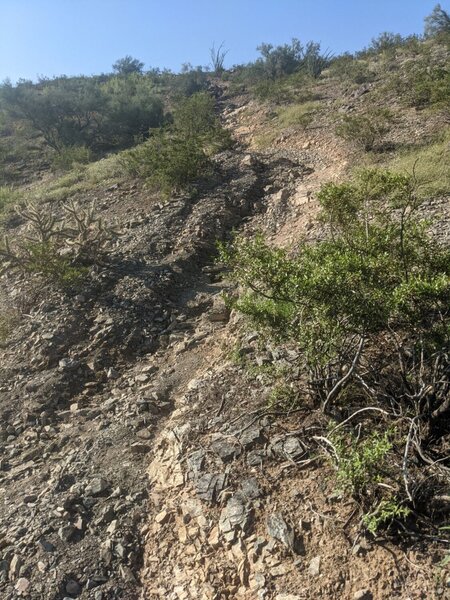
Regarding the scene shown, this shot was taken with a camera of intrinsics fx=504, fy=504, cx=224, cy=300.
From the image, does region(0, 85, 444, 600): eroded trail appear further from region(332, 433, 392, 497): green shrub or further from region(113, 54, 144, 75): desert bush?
region(113, 54, 144, 75): desert bush

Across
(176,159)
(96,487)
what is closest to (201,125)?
(176,159)

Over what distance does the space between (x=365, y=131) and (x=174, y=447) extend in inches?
314

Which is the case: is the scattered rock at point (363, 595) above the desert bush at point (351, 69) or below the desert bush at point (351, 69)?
below

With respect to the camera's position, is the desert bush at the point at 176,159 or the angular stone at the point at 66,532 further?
the desert bush at the point at 176,159

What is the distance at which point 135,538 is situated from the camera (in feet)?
11.6

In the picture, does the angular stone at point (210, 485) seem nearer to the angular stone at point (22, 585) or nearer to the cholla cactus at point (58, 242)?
the angular stone at point (22, 585)

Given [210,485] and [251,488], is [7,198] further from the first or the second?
[251,488]

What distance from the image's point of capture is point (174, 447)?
4.07 m

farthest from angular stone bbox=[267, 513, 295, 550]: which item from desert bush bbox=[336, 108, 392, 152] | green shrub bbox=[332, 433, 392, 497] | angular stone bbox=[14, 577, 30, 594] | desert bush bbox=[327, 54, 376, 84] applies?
desert bush bbox=[327, 54, 376, 84]

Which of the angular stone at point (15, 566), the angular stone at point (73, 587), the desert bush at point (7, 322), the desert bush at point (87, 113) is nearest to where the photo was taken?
the angular stone at point (73, 587)

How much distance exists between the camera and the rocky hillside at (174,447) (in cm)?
303

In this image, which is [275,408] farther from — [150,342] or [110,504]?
[150,342]

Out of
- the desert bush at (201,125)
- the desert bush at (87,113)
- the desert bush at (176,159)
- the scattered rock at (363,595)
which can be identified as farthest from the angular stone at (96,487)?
the desert bush at (87,113)

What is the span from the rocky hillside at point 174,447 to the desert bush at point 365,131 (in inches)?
55.7
